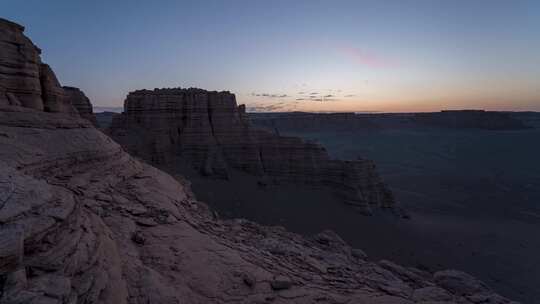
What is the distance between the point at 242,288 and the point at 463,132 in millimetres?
137896

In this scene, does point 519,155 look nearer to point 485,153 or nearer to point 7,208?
point 485,153

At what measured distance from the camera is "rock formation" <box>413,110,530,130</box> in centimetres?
12488

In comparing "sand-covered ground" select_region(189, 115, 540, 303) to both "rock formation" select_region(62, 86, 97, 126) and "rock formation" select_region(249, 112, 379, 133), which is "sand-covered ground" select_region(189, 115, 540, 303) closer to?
"rock formation" select_region(62, 86, 97, 126)

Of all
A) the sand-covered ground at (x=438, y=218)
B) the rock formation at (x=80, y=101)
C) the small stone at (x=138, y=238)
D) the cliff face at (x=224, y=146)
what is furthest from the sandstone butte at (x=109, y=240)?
the cliff face at (x=224, y=146)

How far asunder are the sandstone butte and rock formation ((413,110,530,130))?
13626cm

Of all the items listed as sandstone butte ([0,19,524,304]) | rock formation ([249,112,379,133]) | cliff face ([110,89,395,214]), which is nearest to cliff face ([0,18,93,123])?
sandstone butte ([0,19,524,304])

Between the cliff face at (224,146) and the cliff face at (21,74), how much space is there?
20565 mm

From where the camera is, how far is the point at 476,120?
129m

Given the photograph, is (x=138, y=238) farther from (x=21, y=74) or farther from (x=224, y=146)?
(x=224, y=146)

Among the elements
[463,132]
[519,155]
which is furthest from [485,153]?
[463,132]

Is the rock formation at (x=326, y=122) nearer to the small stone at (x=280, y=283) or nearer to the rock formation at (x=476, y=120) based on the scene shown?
the rock formation at (x=476, y=120)

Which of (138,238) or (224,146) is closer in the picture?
(138,238)

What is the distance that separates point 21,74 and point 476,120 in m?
145

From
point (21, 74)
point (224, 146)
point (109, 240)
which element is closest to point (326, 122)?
point (224, 146)
